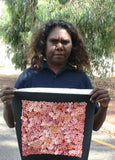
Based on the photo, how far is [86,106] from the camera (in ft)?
5.33

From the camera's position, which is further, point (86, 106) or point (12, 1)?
point (12, 1)

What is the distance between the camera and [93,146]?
4.26 m

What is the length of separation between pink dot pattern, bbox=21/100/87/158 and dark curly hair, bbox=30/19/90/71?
1.19 ft

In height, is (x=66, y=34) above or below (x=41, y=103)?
above

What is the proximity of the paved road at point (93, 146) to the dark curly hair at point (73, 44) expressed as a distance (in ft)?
7.66

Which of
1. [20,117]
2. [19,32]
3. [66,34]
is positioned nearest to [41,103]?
[20,117]

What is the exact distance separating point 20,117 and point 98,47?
6.76m

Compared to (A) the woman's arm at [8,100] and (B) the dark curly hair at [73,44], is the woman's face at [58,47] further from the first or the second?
(A) the woman's arm at [8,100]

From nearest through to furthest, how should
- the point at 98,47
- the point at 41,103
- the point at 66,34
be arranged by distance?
the point at 41,103 → the point at 66,34 → the point at 98,47

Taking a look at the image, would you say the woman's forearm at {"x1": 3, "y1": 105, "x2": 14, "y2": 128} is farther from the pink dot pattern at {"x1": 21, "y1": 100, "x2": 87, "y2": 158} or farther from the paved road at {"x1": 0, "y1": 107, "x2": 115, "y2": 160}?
the paved road at {"x1": 0, "y1": 107, "x2": 115, "y2": 160}

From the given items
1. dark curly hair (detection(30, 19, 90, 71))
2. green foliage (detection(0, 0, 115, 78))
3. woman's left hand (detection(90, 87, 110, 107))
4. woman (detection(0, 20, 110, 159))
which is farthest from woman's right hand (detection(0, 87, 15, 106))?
green foliage (detection(0, 0, 115, 78))

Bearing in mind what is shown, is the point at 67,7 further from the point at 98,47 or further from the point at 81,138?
the point at 81,138

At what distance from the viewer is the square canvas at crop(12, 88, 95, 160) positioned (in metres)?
1.61

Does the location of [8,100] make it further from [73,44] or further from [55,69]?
[73,44]
